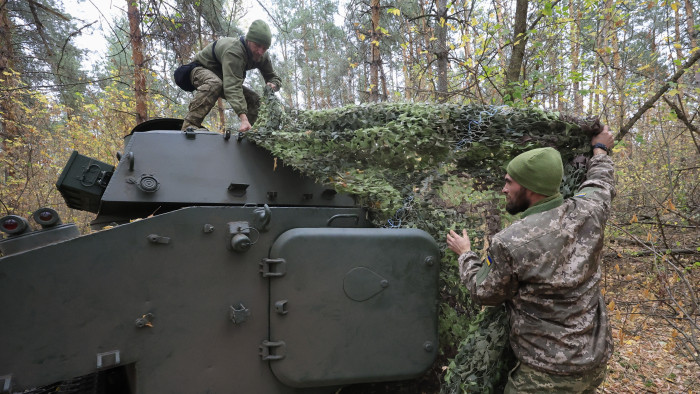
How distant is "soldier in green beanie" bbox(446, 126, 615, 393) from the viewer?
1.91 meters

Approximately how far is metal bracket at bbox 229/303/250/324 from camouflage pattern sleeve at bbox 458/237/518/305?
1181 mm

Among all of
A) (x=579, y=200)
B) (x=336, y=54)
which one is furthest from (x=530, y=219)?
(x=336, y=54)

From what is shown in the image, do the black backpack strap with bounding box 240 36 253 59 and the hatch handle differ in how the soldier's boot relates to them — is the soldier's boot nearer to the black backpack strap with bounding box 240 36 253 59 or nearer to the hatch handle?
the black backpack strap with bounding box 240 36 253 59

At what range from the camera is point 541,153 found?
202 centimetres

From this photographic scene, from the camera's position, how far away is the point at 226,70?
11.8 ft

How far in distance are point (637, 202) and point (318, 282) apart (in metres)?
7.12

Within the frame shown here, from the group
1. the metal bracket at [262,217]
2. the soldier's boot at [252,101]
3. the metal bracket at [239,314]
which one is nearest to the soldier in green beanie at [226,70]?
the soldier's boot at [252,101]

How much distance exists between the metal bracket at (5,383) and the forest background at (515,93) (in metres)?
1.89

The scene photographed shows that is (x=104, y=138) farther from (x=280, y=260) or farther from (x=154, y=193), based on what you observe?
(x=280, y=260)

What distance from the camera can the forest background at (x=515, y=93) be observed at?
3.91 metres

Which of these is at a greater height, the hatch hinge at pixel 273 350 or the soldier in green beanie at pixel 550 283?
the soldier in green beanie at pixel 550 283

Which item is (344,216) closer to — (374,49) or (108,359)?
(108,359)

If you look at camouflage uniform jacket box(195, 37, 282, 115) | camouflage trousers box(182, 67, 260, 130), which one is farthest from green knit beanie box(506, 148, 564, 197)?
camouflage trousers box(182, 67, 260, 130)

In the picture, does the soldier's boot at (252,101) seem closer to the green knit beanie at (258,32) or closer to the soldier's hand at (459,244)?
the green knit beanie at (258,32)
